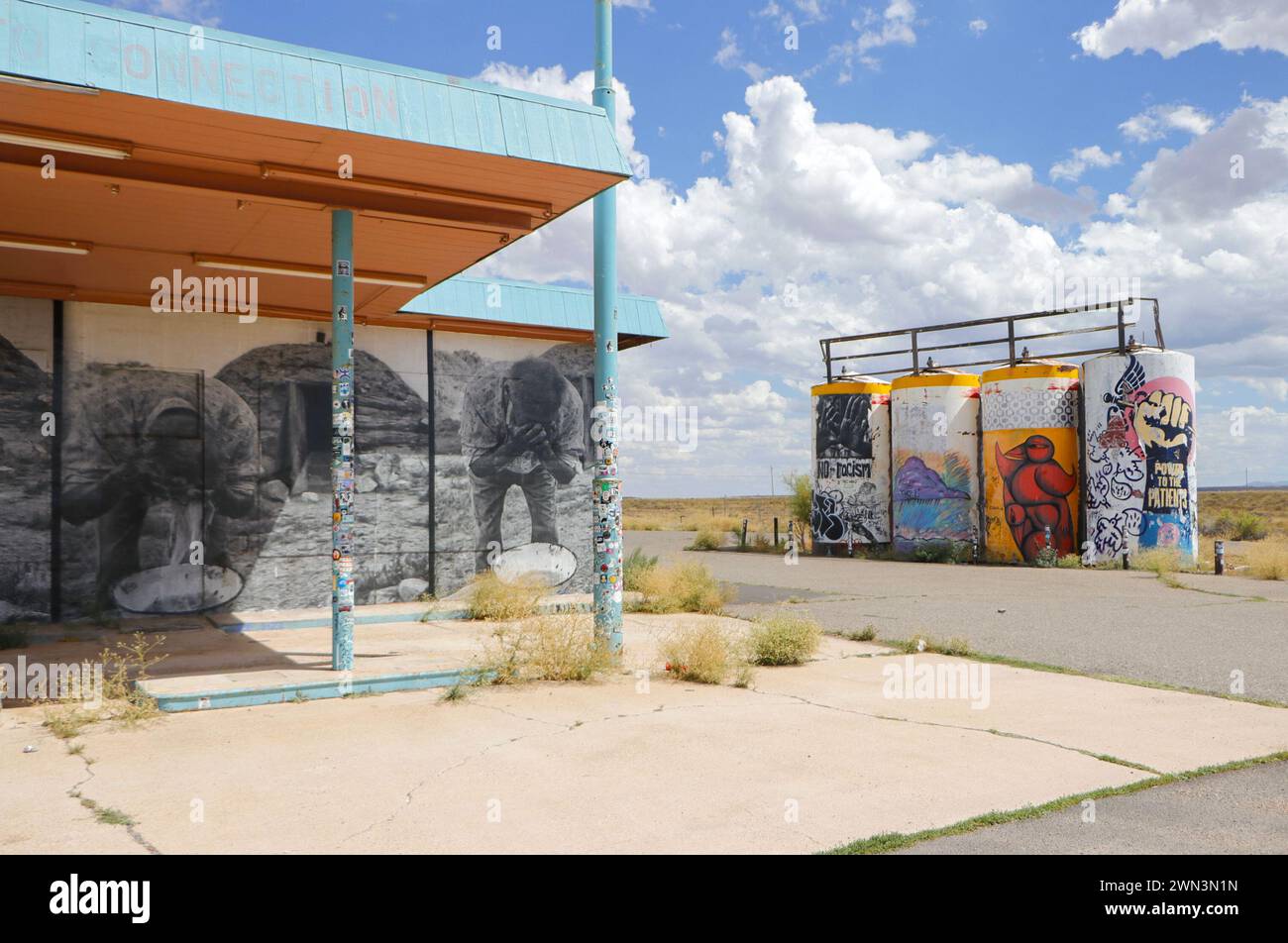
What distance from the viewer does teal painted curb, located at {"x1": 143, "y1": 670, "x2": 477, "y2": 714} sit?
7957 millimetres

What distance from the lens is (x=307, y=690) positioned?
853 centimetres

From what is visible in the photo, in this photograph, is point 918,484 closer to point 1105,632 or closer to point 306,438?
point 1105,632

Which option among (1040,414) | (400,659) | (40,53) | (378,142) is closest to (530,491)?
(400,659)

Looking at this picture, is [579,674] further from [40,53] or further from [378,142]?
[40,53]

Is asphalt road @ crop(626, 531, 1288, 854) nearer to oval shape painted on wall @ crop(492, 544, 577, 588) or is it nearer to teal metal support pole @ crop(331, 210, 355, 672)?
oval shape painted on wall @ crop(492, 544, 577, 588)

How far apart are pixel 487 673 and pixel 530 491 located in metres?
7.65

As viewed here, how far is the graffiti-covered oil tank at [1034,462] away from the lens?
1047 inches

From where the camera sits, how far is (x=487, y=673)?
9.09m

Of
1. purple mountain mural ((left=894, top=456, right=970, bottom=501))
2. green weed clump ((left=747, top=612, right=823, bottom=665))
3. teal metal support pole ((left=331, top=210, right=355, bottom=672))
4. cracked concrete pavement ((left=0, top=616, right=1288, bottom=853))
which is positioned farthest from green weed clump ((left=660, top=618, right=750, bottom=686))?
purple mountain mural ((left=894, top=456, right=970, bottom=501))

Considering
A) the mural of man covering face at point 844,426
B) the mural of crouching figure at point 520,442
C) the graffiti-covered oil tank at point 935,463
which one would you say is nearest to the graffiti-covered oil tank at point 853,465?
the mural of man covering face at point 844,426

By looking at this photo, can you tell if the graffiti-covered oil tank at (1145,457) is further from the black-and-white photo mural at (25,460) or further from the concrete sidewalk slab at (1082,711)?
the black-and-white photo mural at (25,460)

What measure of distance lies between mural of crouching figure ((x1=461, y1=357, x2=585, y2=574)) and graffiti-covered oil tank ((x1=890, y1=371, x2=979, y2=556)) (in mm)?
15493

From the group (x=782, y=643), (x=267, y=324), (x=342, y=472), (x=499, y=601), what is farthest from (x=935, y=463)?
(x=342, y=472)

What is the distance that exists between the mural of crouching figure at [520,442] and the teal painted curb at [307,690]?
6.97m
